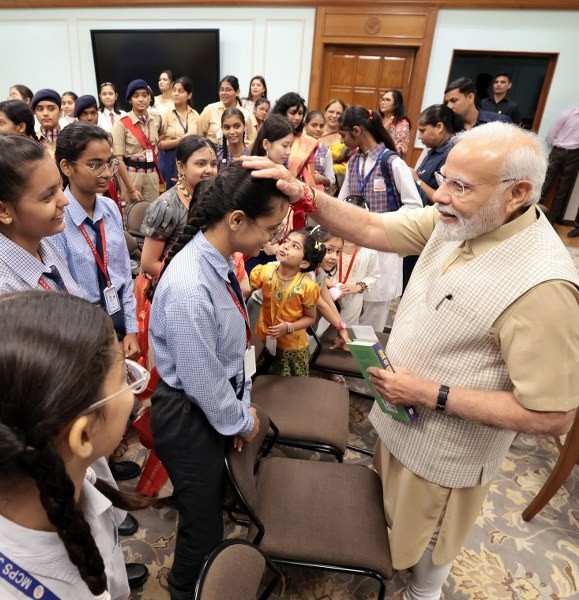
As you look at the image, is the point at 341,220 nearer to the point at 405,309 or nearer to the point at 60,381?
the point at 405,309

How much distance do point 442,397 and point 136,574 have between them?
1430mm

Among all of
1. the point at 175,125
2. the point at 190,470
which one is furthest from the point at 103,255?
the point at 175,125

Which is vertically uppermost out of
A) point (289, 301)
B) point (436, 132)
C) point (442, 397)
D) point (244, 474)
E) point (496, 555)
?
point (436, 132)

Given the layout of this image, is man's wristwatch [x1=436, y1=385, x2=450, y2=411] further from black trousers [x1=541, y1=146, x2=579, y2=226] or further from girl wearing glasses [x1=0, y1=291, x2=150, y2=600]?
black trousers [x1=541, y1=146, x2=579, y2=226]

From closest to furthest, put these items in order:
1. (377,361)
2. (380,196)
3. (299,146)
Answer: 1. (377,361)
2. (380,196)
3. (299,146)

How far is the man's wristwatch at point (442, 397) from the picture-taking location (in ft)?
3.81

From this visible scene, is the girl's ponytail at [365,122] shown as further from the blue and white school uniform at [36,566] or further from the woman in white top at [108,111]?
the woman in white top at [108,111]

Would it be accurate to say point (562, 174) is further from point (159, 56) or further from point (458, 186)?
point (159, 56)

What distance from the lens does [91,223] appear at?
1.83 meters

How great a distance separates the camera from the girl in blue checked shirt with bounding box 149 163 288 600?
1171 millimetres

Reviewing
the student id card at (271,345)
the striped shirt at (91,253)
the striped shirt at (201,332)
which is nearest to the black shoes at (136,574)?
the striped shirt at (201,332)

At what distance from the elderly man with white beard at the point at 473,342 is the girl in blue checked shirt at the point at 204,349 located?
0.48 feet

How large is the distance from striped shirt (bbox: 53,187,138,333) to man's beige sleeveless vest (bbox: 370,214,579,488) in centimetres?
128

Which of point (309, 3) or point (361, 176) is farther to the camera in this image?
point (309, 3)
